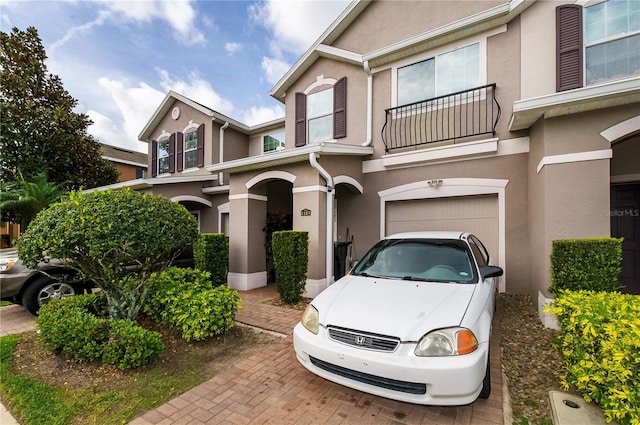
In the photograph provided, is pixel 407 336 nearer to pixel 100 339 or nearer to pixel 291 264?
pixel 100 339

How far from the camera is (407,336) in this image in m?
2.47

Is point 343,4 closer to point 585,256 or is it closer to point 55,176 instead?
point 585,256

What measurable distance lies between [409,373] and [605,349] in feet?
5.33

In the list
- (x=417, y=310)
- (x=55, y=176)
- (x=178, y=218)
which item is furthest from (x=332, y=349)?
(x=55, y=176)

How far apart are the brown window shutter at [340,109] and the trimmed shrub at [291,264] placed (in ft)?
11.9

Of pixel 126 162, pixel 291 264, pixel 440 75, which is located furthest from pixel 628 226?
pixel 126 162

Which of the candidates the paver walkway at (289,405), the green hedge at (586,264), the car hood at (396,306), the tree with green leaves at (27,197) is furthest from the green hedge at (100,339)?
the tree with green leaves at (27,197)

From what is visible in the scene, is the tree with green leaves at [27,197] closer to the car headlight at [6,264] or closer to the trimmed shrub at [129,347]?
the car headlight at [6,264]

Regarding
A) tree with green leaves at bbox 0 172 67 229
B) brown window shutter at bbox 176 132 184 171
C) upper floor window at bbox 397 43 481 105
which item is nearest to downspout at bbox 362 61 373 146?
upper floor window at bbox 397 43 481 105

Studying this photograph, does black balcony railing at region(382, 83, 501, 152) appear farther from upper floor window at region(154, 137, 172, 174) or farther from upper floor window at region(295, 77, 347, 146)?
upper floor window at region(154, 137, 172, 174)

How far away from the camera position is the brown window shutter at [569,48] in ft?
18.7

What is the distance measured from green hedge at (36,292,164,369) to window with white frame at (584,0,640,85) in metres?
8.61

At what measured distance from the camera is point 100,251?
11.8 ft

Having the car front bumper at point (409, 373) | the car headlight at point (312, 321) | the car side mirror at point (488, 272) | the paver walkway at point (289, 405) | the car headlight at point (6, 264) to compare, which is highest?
the car side mirror at point (488, 272)
